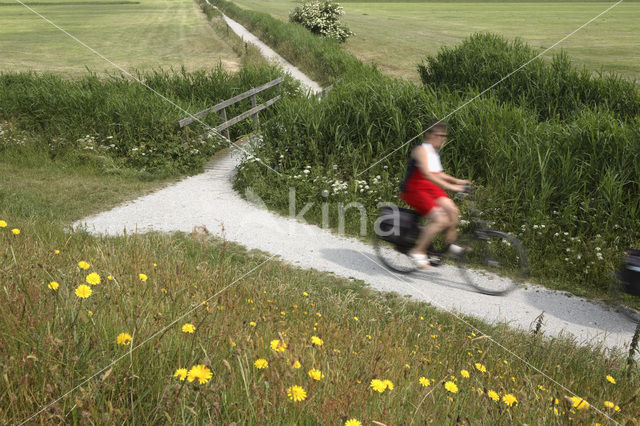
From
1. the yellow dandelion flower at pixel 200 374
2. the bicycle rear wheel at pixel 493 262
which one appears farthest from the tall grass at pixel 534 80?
the yellow dandelion flower at pixel 200 374

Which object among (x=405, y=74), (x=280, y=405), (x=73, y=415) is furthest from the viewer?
(x=405, y=74)

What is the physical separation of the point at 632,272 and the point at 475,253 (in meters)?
2.08

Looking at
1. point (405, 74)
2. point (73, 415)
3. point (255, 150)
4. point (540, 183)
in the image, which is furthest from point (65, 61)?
point (73, 415)

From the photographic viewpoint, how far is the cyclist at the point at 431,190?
18.5 feet

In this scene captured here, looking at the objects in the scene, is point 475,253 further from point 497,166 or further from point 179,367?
point 179,367

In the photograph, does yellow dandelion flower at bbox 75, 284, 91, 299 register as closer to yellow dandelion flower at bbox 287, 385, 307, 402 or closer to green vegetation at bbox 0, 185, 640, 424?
green vegetation at bbox 0, 185, 640, 424

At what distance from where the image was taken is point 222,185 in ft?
32.4

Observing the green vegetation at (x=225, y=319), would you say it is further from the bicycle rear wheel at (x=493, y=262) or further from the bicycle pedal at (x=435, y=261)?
the bicycle rear wheel at (x=493, y=262)

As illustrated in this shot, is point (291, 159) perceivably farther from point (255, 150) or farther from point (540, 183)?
A: point (540, 183)

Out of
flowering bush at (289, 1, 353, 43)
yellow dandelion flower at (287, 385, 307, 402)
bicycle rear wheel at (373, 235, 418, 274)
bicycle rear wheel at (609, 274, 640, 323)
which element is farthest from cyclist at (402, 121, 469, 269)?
flowering bush at (289, 1, 353, 43)

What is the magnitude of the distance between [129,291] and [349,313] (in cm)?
245

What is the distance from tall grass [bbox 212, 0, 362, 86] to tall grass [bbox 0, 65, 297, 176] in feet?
27.1

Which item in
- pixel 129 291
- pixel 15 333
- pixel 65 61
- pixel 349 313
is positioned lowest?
pixel 65 61

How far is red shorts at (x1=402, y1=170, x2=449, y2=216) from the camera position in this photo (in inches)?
230
